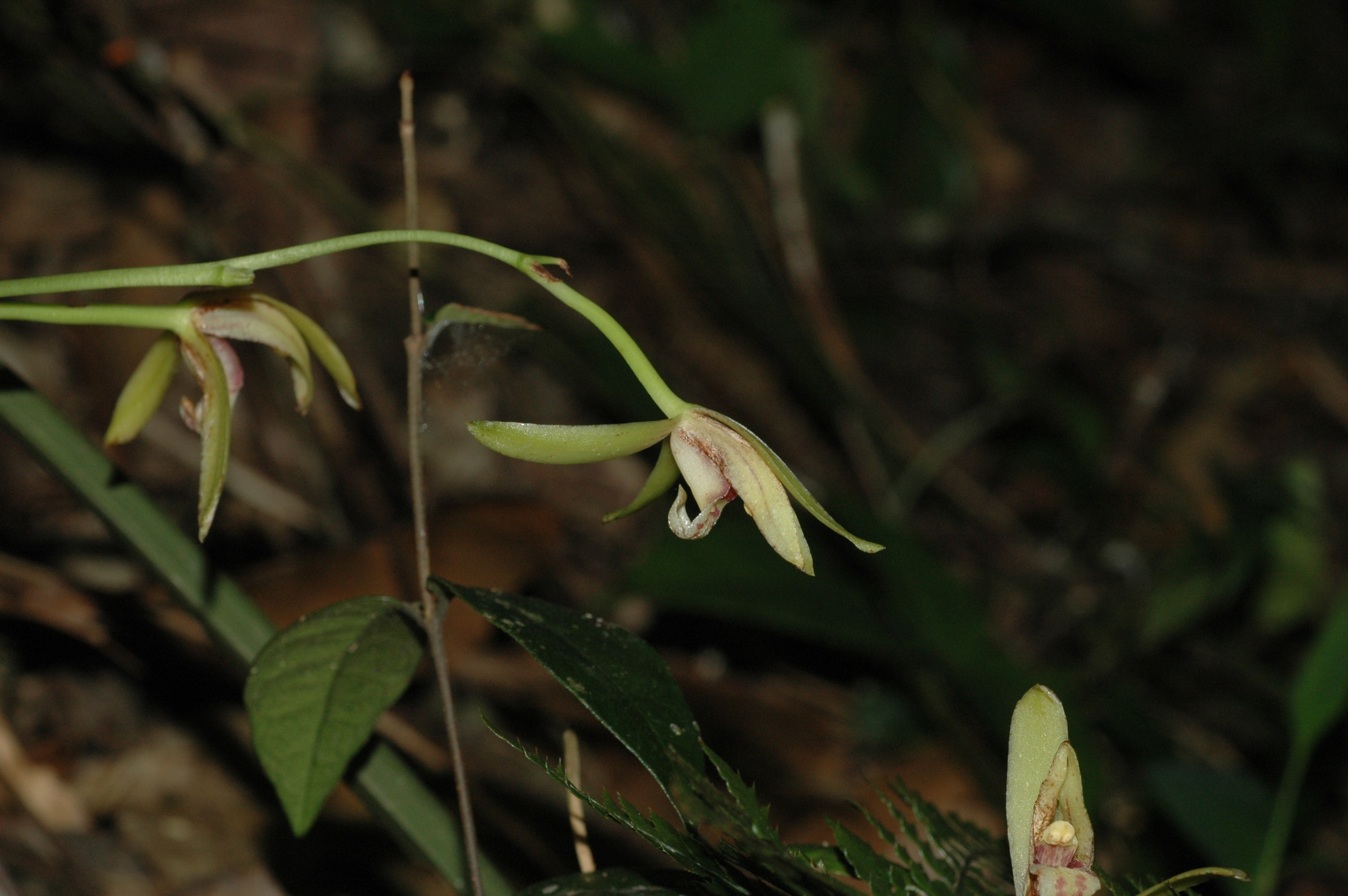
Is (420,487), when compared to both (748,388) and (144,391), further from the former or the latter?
(748,388)

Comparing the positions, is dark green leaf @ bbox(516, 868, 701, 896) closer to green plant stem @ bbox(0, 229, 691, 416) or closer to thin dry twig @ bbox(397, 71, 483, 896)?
thin dry twig @ bbox(397, 71, 483, 896)

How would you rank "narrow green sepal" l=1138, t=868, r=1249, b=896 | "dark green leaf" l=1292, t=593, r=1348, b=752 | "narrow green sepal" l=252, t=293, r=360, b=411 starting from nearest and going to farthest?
"narrow green sepal" l=1138, t=868, r=1249, b=896 → "narrow green sepal" l=252, t=293, r=360, b=411 → "dark green leaf" l=1292, t=593, r=1348, b=752

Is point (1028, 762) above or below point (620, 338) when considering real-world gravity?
below

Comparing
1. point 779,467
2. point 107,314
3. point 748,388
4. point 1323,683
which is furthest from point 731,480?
point 748,388

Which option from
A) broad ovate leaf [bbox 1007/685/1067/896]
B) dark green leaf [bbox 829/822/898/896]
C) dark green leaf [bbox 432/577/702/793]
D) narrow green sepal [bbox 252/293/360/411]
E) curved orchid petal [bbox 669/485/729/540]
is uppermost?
narrow green sepal [bbox 252/293/360/411]

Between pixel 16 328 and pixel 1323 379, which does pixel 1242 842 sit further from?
pixel 1323 379

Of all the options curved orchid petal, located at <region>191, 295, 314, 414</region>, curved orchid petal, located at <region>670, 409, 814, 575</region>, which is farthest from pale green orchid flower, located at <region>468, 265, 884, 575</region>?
curved orchid petal, located at <region>191, 295, 314, 414</region>

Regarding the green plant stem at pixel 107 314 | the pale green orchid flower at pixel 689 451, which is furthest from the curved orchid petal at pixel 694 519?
the green plant stem at pixel 107 314
